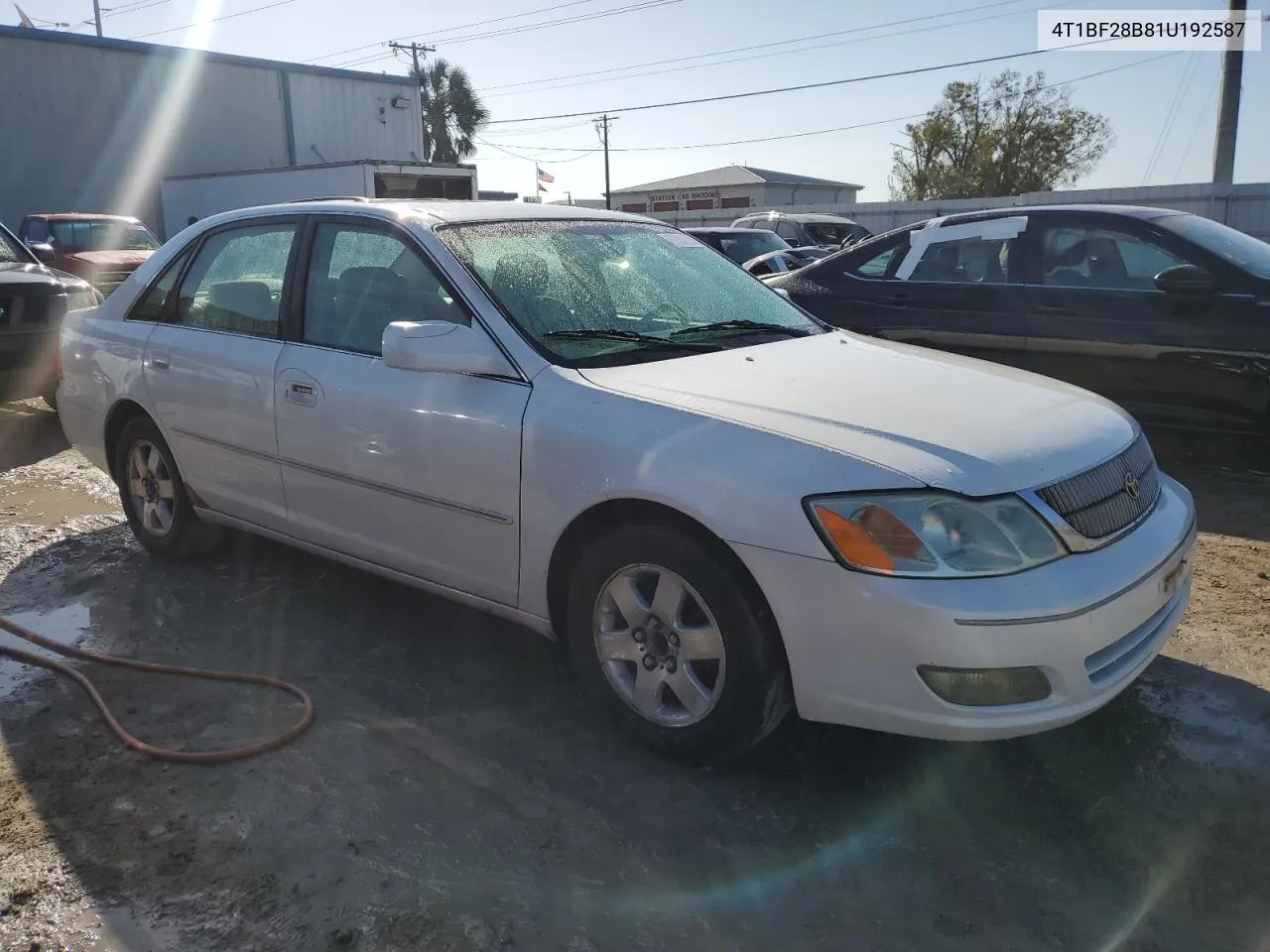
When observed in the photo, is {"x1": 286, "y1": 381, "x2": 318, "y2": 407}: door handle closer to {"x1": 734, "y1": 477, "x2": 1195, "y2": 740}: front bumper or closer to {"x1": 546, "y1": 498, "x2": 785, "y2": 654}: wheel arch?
{"x1": 546, "y1": 498, "x2": 785, "y2": 654}: wheel arch

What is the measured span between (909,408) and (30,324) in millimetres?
7600

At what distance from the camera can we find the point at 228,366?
4.03 metres

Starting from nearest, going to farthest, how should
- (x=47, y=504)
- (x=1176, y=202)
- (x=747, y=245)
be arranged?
(x=47, y=504), (x=747, y=245), (x=1176, y=202)

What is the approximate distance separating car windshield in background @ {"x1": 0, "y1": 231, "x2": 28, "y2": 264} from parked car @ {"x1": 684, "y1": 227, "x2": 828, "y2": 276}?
8.27m

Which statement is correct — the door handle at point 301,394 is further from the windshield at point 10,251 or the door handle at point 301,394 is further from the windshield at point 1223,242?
the windshield at point 10,251

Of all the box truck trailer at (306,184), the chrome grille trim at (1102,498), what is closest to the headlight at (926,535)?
the chrome grille trim at (1102,498)

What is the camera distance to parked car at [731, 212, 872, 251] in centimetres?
1998

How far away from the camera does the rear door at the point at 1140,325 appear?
540 centimetres

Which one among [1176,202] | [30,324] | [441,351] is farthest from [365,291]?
[1176,202]

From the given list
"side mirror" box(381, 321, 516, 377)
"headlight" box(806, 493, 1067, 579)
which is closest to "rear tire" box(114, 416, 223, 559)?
"side mirror" box(381, 321, 516, 377)

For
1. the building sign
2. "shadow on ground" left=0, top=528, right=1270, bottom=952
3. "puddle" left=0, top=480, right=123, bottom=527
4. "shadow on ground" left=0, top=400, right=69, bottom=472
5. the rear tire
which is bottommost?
"shadow on ground" left=0, top=528, right=1270, bottom=952

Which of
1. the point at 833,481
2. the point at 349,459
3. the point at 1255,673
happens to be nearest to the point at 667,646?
the point at 833,481

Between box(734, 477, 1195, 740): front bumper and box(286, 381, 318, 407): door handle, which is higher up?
box(286, 381, 318, 407): door handle

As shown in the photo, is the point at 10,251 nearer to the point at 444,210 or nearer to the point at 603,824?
the point at 444,210
